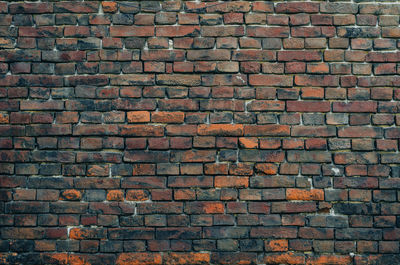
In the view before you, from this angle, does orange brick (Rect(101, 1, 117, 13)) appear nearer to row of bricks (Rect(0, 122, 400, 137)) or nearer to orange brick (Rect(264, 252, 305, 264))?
row of bricks (Rect(0, 122, 400, 137))

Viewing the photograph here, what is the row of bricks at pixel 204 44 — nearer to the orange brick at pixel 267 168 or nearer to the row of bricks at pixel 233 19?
the row of bricks at pixel 233 19

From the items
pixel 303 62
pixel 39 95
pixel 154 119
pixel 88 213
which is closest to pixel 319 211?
pixel 303 62

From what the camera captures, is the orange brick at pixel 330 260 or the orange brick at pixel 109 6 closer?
the orange brick at pixel 330 260

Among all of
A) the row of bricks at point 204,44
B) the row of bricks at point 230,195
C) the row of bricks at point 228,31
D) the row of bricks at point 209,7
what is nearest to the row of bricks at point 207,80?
the row of bricks at point 204,44

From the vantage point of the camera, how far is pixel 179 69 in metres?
2.25

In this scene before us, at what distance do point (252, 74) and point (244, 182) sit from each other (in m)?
0.77

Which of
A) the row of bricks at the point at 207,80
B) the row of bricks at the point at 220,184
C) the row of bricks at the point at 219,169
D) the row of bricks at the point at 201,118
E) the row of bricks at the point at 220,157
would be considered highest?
the row of bricks at the point at 207,80

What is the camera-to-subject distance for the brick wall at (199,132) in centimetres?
219

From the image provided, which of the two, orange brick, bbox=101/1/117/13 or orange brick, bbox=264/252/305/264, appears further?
orange brick, bbox=101/1/117/13

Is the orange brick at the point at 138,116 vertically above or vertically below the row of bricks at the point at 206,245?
above

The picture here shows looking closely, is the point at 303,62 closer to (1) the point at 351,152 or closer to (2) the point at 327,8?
(2) the point at 327,8

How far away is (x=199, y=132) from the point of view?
222 centimetres

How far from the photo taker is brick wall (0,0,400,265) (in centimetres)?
219

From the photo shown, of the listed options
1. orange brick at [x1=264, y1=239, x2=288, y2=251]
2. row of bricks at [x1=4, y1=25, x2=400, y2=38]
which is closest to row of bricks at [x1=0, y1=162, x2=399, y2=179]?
orange brick at [x1=264, y1=239, x2=288, y2=251]
